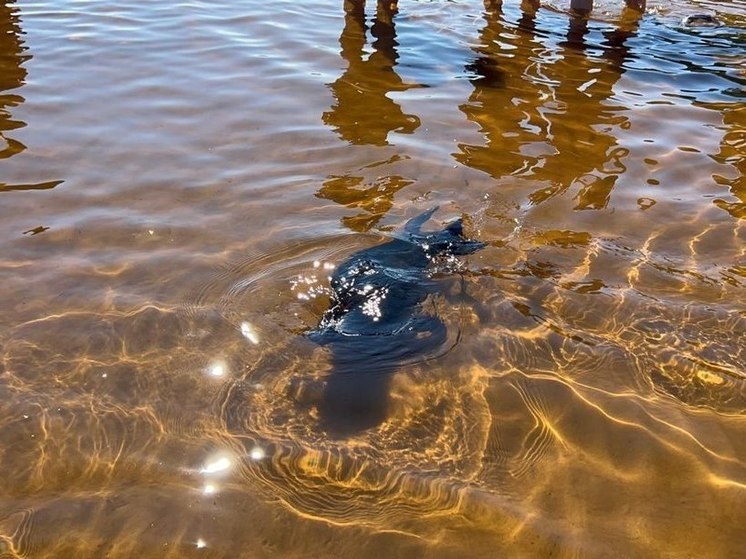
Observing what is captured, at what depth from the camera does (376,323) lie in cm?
418

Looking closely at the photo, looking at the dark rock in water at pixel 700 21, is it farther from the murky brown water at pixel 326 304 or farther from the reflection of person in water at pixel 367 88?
the reflection of person in water at pixel 367 88

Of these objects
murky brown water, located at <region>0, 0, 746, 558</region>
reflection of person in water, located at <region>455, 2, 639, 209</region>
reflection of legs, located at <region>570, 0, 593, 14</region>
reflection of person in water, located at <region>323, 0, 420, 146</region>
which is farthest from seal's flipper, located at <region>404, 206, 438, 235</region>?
reflection of legs, located at <region>570, 0, 593, 14</region>

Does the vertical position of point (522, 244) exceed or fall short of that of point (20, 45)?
it falls short

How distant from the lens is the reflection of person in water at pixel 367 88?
277 inches

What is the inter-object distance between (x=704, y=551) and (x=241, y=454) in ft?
7.52

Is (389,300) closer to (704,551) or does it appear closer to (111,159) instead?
(704,551)

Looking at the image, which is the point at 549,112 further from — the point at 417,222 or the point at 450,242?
the point at 450,242

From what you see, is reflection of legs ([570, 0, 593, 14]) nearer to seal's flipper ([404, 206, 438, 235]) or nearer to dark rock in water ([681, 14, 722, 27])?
dark rock in water ([681, 14, 722, 27])

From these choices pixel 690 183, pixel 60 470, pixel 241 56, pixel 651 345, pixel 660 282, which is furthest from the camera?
pixel 241 56

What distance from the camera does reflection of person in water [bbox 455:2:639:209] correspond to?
6250mm

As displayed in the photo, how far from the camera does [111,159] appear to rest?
613cm

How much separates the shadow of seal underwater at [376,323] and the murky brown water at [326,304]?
97 mm

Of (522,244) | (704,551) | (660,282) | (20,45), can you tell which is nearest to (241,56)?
(20,45)

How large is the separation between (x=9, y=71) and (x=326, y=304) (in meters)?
6.33
